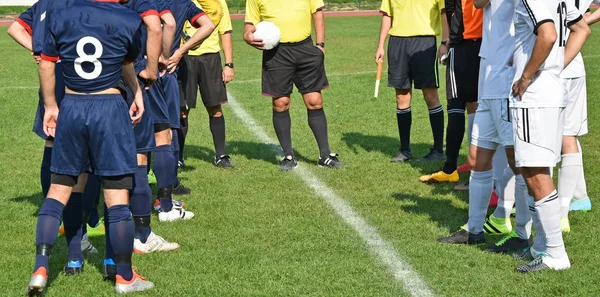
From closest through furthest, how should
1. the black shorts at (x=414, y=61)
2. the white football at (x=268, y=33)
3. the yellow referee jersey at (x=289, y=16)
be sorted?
the white football at (x=268, y=33) < the yellow referee jersey at (x=289, y=16) < the black shorts at (x=414, y=61)

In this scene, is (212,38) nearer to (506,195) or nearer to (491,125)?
(506,195)

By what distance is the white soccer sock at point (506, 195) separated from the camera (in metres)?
6.80

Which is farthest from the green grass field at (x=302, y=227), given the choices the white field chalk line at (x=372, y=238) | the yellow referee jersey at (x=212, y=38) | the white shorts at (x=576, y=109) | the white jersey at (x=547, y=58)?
the yellow referee jersey at (x=212, y=38)

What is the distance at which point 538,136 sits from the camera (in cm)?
568

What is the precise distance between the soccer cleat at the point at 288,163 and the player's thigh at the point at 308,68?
750 millimetres

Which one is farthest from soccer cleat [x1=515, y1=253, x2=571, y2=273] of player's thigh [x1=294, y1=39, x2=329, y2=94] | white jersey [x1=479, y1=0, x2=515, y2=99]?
player's thigh [x1=294, y1=39, x2=329, y2=94]

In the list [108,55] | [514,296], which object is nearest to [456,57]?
[514,296]

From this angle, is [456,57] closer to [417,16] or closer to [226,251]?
[417,16]

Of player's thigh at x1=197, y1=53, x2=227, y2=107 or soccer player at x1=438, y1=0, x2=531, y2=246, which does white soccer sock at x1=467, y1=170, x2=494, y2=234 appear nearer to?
soccer player at x1=438, y1=0, x2=531, y2=246

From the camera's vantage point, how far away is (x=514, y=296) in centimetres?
540

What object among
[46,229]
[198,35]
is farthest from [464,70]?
[46,229]

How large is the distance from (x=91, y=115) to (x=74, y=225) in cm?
105

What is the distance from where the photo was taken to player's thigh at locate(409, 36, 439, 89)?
9734mm

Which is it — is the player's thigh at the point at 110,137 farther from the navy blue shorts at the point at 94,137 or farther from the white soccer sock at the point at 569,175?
the white soccer sock at the point at 569,175
